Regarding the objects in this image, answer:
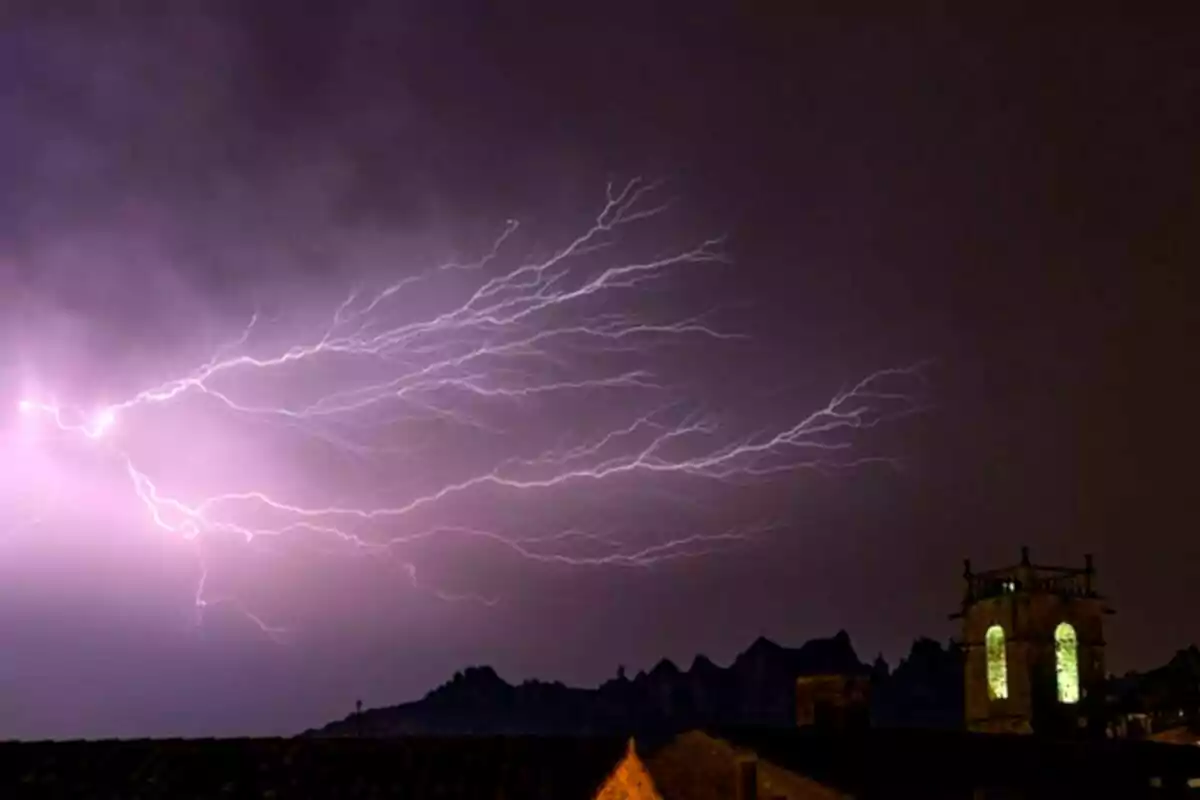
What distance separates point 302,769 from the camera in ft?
83.9

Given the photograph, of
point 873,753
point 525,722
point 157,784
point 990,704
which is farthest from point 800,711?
point 525,722

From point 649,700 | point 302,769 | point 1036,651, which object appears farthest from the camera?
point 649,700

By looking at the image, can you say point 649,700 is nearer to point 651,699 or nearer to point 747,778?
point 651,699

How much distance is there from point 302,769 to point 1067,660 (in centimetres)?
3387

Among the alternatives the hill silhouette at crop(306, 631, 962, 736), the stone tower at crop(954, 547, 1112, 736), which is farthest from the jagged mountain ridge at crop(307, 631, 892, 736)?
the stone tower at crop(954, 547, 1112, 736)

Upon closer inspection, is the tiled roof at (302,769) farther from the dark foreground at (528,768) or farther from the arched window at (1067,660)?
the arched window at (1067,660)

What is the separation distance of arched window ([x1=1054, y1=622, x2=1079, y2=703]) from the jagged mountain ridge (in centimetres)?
7160

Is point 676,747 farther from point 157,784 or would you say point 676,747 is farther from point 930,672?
point 930,672

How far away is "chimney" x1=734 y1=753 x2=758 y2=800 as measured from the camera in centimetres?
2475

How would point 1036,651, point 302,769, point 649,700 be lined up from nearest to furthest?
1. point 302,769
2. point 1036,651
3. point 649,700

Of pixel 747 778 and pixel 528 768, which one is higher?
pixel 528 768

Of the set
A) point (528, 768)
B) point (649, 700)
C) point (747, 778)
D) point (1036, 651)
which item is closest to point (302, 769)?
point (528, 768)

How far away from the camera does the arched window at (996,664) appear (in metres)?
52.4

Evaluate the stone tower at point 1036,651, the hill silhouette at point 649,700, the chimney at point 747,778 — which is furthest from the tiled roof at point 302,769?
the hill silhouette at point 649,700
